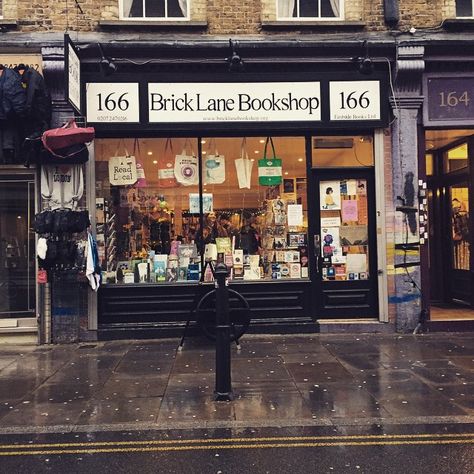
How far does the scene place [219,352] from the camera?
6246 millimetres

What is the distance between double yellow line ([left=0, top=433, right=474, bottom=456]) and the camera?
4867mm

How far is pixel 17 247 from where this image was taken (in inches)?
386

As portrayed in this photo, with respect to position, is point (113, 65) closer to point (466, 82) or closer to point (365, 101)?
point (365, 101)

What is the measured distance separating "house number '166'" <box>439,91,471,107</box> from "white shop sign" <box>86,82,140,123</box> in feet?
18.2

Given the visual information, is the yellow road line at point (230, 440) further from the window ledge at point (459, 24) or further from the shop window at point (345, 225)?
the window ledge at point (459, 24)

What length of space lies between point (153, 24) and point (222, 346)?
20.3ft

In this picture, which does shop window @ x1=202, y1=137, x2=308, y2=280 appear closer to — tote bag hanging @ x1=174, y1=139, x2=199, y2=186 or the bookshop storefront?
the bookshop storefront

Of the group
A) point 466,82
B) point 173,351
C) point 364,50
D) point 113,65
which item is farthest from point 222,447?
point 466,82

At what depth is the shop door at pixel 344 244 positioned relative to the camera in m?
10.1

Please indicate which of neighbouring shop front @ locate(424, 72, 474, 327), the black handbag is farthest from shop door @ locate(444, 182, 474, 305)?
the black handbag

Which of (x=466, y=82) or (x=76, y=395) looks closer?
(x=76, y=395)

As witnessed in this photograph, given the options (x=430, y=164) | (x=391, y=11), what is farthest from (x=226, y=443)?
(x=430, y=164)

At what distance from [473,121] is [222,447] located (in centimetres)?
787

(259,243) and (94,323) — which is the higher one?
(259,243)
